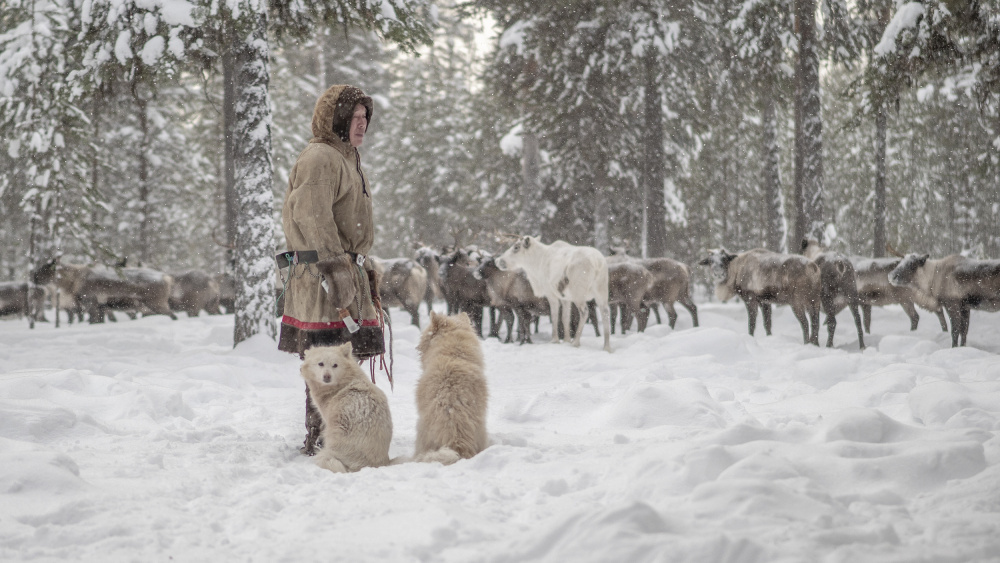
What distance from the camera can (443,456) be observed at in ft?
14.3

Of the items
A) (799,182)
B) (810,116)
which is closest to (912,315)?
(799,182)

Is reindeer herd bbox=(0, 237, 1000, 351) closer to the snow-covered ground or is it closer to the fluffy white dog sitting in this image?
the snow-covered ground

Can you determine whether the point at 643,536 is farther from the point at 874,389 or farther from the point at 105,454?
the point at 874,389

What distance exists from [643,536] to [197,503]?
2.40 m

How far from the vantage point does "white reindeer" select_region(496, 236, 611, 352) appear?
42.9 feet

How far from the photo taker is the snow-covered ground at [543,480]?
2717 mm

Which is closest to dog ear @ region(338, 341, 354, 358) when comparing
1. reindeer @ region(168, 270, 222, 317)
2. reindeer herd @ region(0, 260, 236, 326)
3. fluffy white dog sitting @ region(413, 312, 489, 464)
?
fluffy white dog sitting @ region(413, 312, 489, 464)

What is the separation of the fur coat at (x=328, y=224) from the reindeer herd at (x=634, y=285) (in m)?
8.25

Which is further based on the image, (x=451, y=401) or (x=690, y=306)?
(x=690, y=306)

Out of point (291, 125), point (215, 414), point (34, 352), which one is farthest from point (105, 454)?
point (291, 125)

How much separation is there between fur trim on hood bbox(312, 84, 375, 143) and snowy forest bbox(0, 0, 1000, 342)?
5566mm

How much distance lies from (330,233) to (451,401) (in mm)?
1418

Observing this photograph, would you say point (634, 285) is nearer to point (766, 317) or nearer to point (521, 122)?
point (766, 317)

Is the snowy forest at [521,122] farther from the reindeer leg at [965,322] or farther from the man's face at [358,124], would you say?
the man's face at [358,124]
